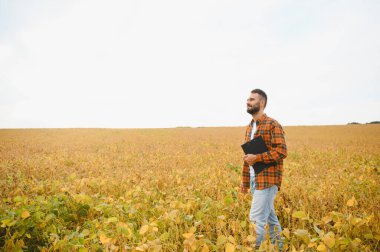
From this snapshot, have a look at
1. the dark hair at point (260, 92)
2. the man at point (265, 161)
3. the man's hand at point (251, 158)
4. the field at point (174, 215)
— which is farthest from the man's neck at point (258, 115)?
the field at point (174, 215)

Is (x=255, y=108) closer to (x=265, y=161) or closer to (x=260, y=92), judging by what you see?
(x=260, y=92)

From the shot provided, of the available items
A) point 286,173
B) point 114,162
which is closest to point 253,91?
point 286,173

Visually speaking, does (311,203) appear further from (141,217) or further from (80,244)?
(80,244)

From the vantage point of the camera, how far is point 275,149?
9.90ft

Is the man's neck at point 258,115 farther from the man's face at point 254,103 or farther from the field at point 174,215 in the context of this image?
the field at point 174,215

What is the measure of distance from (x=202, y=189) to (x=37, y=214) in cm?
349

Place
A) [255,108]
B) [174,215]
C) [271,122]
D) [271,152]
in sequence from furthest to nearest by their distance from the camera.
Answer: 1. [174,215]
2. [255,108]
3. [271,122]
4. [271,152]

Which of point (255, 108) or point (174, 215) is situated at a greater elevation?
point (255, 108)

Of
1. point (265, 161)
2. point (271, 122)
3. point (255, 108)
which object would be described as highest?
point (255, 108)

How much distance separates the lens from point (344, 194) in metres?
5.23

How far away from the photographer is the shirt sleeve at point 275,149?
9.84ft

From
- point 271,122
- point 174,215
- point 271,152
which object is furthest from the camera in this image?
point 174,215

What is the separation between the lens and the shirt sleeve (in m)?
3.00

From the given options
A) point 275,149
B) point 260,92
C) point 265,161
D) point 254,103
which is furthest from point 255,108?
point 265,161
